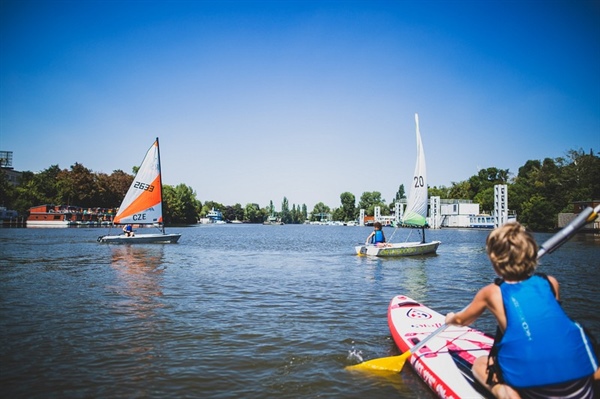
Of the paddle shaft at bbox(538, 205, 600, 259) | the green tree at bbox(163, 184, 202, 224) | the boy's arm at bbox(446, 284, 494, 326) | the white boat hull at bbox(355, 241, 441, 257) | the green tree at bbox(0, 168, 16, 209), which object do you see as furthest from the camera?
the green tree at bbox(163, 184, 202, 224)

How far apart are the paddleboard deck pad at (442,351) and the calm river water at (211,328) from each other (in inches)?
13.9

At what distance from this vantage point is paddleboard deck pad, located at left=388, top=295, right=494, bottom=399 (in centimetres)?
550

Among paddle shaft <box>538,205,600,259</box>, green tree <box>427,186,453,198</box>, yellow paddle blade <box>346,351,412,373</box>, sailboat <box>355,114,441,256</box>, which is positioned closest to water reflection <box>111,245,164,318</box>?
yellow paddle blade <box>346,351,412,373</box>

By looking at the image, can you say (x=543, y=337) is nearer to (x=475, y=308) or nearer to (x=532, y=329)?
(x=532, y=329)

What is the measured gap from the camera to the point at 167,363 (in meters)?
7.40

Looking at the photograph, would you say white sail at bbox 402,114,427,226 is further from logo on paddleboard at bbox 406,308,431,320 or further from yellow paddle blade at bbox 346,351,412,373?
yellow paddle blade at bbox 346,351,412,373

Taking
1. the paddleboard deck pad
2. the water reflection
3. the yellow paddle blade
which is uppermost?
the paddleboard deck pad

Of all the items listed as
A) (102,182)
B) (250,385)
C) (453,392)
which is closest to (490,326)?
(453,392)

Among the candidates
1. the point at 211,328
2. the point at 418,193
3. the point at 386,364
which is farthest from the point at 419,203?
the point at 386,364

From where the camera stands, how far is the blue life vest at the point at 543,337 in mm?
3510

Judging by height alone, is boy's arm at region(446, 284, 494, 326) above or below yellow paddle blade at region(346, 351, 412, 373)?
above

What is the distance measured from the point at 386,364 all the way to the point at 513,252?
4309mm

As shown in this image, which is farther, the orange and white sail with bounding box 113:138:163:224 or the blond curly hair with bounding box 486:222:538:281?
the orange and white sail with bounding box 113:138:163:224

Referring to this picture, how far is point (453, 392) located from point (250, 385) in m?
3.28
